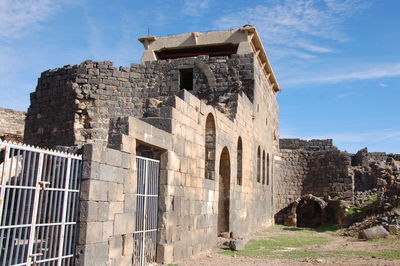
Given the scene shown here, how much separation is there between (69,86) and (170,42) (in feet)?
18.0

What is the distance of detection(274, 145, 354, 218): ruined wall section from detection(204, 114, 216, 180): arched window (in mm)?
13162

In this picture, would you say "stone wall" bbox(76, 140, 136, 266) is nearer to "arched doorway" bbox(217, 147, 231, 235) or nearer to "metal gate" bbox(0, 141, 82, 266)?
"metal gate" bbox(0, 141, 82, 266)

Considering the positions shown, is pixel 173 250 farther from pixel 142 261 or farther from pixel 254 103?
pixel 254 103

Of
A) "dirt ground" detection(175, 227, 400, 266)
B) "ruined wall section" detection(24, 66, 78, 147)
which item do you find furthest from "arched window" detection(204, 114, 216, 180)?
"ruined wall section" detection(24, 66, 78, 147)

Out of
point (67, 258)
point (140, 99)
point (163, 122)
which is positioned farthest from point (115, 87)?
point (67, 258)

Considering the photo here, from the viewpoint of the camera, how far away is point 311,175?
24.8 meters

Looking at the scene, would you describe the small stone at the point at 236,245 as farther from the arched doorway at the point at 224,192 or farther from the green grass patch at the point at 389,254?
the green grass patch at the point at 389,254

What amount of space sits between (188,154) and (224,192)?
3.42 meters

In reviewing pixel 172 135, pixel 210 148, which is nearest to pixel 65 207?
pixel 172 135

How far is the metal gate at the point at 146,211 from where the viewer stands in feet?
25.4

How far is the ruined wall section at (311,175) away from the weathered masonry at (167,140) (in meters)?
2.48

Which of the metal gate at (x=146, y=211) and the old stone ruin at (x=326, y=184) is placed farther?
the old stone ruin at (x=326, y=184)

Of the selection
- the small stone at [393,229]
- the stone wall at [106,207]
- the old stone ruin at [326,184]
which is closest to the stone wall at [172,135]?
the stone wall at [106,207]

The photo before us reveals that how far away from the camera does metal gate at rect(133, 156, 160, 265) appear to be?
7754 millimetres
